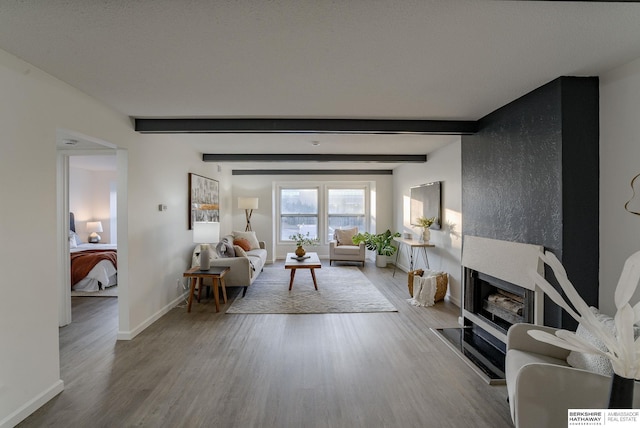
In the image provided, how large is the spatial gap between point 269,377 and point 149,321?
1.98m

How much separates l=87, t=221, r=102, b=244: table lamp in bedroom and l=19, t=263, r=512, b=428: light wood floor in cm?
404

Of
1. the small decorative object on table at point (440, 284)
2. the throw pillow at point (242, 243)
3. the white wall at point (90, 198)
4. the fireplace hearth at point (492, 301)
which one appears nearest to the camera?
the fireplace hearth at point (492, 301)

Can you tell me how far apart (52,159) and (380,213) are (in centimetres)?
668

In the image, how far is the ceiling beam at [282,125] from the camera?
134 inches

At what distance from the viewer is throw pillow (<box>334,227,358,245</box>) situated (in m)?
7.73

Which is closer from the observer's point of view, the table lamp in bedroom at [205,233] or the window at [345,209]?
the table lamp in bedroom at [205,233]

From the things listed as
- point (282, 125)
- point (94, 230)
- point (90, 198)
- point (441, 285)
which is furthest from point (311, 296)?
point (90, 198)

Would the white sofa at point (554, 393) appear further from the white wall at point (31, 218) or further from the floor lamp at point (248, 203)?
the floor lamp at point (248, 203)

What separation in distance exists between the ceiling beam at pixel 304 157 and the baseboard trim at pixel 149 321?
2.39m

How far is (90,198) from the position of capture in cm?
747

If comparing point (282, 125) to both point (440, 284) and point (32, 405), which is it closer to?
point (32, 405)

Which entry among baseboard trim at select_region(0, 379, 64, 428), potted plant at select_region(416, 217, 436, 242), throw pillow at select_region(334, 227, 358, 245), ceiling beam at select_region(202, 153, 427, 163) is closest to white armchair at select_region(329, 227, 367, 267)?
throw pillow at select_region(334, 227, 358, 245)

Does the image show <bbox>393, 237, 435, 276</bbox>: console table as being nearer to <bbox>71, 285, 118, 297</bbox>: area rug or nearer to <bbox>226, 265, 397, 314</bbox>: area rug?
<bbox>226, 265, 397, 314</bbox>: area rug

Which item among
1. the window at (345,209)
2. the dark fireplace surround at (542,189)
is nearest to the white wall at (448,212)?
the dark fireplace surround at (542,189)
